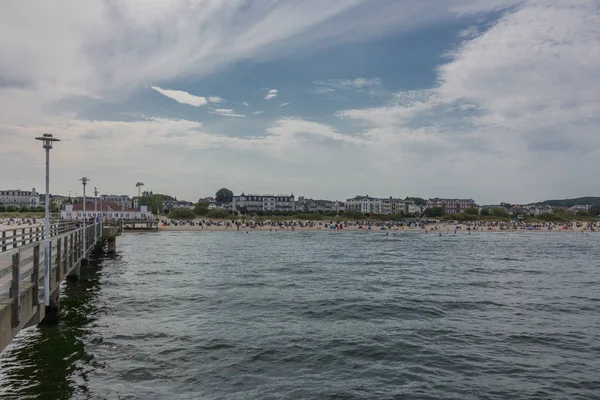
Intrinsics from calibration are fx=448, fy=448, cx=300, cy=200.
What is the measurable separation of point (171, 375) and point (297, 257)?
112ft

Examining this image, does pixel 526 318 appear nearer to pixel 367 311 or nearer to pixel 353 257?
pixel 367 311

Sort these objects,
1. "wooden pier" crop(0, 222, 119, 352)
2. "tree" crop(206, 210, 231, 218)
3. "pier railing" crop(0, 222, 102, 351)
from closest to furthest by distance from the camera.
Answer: "pier railing" crop(0, 222, 102, 351), "wooden pier" crop(0, 222, 119, 352), "tree" crop(206, 210, 231, 218)

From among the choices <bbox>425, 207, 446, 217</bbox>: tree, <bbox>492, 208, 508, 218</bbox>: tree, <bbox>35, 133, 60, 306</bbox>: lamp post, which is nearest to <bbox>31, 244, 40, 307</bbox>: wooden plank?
<bbox>35, 133, 60, 306</bbox>: lamp post

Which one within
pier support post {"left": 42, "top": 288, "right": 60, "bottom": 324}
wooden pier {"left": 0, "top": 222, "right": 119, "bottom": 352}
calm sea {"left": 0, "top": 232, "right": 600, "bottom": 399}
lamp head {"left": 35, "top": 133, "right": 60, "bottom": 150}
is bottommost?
calm sea {"left": 0, "top": 232, "right": 600, "bottom": 399}

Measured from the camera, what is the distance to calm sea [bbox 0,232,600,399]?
10984mm

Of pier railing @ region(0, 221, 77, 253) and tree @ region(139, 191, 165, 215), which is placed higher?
tree @ region(139, 191, 165, 215)

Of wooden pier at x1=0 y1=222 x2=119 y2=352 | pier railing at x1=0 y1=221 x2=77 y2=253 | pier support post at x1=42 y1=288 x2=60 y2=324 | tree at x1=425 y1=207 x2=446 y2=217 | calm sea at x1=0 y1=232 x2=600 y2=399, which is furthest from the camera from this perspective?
tree at x1=425 y1=207 x2=446 y2=217

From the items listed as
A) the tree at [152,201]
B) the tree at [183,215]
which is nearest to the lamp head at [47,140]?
the tree at [183,215]

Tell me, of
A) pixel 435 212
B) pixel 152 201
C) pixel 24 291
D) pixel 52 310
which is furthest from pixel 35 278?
pixel 435 212

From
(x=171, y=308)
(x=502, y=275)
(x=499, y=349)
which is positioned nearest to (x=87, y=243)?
(x=171, y=308)

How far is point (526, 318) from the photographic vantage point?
18969mm

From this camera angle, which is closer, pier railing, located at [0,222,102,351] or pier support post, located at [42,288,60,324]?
pier railing, located at [0,222,102,351]

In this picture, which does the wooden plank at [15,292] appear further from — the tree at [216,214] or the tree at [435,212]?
the tree at [435,212]

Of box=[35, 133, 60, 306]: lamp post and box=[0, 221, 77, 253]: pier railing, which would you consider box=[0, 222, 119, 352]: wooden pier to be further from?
box=[0, 221, 77, 253]: pier railing
